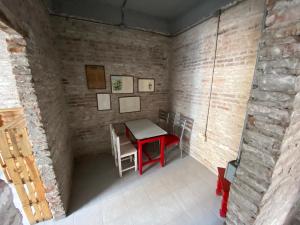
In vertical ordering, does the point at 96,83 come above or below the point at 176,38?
below

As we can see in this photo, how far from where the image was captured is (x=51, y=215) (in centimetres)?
178

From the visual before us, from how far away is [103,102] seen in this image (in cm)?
305

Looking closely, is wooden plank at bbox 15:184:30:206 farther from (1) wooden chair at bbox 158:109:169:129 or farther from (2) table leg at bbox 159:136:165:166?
(1) wooden chair at bbox 158:109:169:129

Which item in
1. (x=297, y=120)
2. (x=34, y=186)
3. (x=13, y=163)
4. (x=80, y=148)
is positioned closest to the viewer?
(x=297, y=120)

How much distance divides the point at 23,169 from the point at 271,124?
2470 mm

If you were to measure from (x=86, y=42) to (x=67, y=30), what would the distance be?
0.35m

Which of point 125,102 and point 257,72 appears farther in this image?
point 125,102

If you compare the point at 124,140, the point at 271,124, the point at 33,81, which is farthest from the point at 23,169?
the point at 271,124

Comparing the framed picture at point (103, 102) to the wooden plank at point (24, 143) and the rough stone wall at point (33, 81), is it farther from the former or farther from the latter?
the wooden plank at point (24, 143)

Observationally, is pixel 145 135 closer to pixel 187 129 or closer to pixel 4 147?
pixel 187 129

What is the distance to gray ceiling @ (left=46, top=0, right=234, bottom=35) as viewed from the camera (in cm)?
242

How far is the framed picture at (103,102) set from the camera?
3.00 m

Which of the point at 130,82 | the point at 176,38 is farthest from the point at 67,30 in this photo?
the point at 176,38

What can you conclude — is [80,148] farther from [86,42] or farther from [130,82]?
[86,42]
